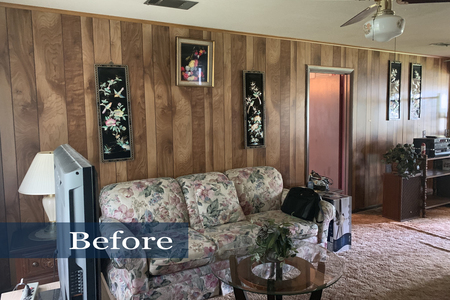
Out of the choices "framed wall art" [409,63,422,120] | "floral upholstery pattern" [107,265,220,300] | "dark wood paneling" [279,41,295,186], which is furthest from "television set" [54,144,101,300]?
"framed wall art" [409,63,422,120]

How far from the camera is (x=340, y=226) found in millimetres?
3727

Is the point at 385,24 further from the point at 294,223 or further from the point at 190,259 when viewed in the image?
the point at 190,259

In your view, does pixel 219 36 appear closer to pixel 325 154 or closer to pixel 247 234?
pixel 247 234

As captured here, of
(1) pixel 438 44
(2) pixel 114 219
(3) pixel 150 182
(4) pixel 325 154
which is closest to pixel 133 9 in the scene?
(3) pixel 150 182

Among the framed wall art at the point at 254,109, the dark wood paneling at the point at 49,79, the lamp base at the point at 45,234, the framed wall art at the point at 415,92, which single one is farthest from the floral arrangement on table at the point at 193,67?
the framed wall art at the point at 415,92

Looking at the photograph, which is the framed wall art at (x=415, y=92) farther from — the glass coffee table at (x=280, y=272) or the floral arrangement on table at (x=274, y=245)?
the floral arrangement on table at (x=274, y=245)

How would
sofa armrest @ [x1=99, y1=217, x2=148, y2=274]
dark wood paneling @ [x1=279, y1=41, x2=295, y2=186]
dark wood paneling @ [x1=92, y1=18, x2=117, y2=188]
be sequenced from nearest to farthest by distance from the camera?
1. sofa armrest @ [x1=99, y1=217, x2=148, y2=274]
2. dark wood paneling @ [x1=92, y1=18, x2=117, y2=188]
3. dark wood paneling @ [x1=279, y1=41, x2=295, y2=186]

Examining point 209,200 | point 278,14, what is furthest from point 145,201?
point 278,14

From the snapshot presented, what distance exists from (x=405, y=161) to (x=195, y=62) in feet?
10.1

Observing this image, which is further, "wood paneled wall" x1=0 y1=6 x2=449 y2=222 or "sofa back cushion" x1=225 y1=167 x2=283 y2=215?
"sofa back cushion" x1=225 y1=167 x2=283 y2=215

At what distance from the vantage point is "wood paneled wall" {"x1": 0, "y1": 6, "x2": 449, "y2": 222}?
2.91 m

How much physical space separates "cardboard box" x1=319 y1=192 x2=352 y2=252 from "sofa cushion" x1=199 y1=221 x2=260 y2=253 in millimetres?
975

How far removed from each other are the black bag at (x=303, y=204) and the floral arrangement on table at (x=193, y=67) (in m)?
1.57

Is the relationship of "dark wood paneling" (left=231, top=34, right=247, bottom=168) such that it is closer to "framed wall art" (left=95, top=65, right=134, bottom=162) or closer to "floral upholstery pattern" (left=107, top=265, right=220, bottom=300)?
"framed wall art" (left=95, top=65, right=134, bottom=162)
